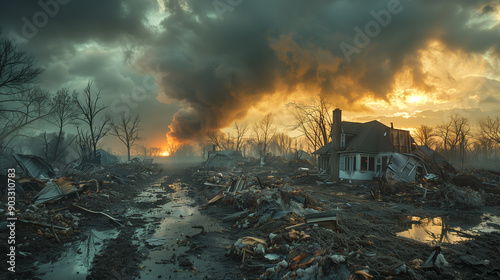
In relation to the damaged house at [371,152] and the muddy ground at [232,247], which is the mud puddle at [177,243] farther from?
the damaged house at [371,152]

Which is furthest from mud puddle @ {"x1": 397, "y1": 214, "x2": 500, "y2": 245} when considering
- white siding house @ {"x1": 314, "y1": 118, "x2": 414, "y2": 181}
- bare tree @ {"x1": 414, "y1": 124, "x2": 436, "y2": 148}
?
bare tree @ {"x1": 414, "y1": 124, "x2": 436, "y2": 148}

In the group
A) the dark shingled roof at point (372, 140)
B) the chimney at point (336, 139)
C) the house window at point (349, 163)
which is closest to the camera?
the dark shingled roof at point (372, 140)

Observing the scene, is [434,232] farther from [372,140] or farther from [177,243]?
[372,140]

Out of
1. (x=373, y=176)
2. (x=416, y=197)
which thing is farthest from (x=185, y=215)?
(x=373, y=176)

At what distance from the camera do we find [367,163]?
20500mm

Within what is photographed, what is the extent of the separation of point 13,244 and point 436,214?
1491cm

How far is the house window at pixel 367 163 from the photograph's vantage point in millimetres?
20562

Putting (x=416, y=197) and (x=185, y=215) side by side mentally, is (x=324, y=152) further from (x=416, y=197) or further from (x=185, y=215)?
(x=185, y=215)

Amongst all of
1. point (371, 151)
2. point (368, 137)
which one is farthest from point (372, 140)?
point (371, 151)

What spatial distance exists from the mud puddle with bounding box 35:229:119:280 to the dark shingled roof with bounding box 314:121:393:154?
20.3 m

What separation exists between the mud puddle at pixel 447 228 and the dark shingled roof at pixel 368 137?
1095 centimetres

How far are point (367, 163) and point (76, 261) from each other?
70.5ft

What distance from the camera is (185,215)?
9.50 meters

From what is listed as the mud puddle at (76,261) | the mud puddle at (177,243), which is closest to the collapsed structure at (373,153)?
the mud puddle at (177,243)
